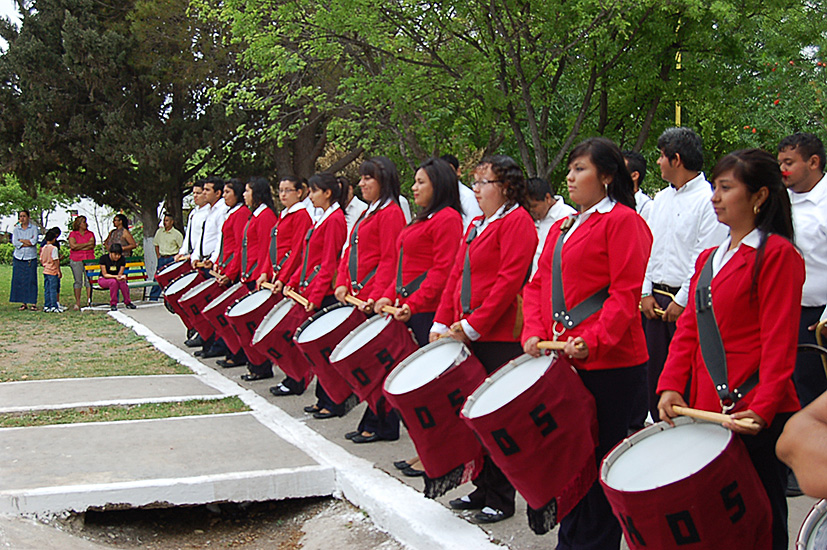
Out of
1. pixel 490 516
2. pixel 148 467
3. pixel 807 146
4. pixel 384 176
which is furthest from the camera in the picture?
pixel 384 176

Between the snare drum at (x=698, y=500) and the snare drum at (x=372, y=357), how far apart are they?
242 centimetres

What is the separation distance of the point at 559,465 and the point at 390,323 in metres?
2.11

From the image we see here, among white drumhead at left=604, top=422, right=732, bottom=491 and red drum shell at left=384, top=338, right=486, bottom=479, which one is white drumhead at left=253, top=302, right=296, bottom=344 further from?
white drumhead at left=604, top=422, right=732, bottom=491

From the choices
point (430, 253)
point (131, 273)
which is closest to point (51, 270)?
point (131, 273)

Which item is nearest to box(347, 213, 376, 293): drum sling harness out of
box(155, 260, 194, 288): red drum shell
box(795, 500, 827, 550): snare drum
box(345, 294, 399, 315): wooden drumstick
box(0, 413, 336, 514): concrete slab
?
box(345, 294, 399, 315): wooden drumstick

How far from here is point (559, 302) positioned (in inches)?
155

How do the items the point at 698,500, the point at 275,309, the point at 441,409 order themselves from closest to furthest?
the point at 698,500
the point at 441,409
the point at 275,309

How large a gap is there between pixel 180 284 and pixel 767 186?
8026 mm

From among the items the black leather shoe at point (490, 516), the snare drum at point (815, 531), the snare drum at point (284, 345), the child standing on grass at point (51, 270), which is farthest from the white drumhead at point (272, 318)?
the child standing on grass at point (51, 270)

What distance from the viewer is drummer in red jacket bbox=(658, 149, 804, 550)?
310 centimetres

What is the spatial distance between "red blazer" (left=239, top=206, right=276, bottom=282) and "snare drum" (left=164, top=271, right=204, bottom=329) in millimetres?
960

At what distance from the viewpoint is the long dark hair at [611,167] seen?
393 centimetres

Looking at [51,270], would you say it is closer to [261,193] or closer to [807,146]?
[261,193]

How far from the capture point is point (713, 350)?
3260mm
